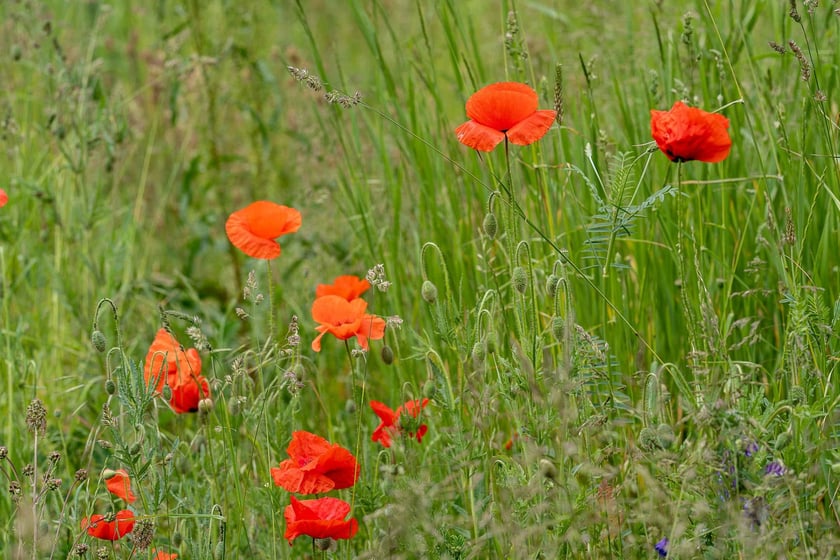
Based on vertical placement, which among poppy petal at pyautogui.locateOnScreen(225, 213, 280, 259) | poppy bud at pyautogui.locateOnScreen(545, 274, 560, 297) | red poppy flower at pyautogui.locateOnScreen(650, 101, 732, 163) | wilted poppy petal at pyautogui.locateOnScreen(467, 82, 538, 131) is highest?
wilted poppy petal at pyautogui.locateOnScreen(467, 82, 538, 131)

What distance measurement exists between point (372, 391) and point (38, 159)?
3.86 feet

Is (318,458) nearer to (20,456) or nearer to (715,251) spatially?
(20,456)

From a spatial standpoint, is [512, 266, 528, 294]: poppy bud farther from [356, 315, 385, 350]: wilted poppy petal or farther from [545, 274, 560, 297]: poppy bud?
[356, 315, 385, 350]: wilted poppy petal

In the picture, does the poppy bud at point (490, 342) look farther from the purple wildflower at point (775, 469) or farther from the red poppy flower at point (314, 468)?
the purple wildflower at point (775, 469)

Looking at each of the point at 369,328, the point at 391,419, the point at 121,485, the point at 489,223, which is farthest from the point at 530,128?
the point at 121,485

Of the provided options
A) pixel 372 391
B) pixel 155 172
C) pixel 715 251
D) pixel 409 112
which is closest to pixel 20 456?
pixel 372 391

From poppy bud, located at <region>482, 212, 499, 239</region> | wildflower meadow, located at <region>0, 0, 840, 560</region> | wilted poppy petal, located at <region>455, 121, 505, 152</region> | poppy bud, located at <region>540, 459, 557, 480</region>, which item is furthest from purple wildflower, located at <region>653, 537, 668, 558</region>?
wilted poppy petal, located at <region>455, 121, 505, 152</region>

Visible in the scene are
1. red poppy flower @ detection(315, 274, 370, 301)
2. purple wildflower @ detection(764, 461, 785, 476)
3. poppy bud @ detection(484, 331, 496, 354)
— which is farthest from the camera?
red poppy flower @ detection(315, 274, 370, 301)

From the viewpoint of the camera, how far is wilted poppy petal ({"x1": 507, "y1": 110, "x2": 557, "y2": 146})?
4.77ft

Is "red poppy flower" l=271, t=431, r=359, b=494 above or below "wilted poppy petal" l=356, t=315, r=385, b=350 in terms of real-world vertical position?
below

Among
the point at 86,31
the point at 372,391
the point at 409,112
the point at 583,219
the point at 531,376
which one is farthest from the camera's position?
the point at 86,31

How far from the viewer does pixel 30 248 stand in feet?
8.75

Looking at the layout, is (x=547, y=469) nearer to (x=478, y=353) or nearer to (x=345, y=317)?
(x=478, y=353)

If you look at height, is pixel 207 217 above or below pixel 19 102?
below
